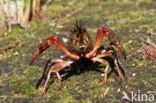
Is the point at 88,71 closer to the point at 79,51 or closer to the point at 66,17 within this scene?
the point at 79,51

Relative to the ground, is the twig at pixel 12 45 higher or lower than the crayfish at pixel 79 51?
lower

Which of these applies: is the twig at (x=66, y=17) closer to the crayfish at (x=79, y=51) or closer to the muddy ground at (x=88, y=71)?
the muddy ground at (x=88, y=71)

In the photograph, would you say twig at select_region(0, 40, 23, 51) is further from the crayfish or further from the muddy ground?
the crayfish

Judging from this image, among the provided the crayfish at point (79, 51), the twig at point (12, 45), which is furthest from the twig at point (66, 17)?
the crayfish at point (79, 51)

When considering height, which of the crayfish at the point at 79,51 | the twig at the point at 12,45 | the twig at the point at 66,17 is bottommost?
the twig at the point at 12,45

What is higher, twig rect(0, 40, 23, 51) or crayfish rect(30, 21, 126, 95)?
crayfish rect(30, 21, 126, 95)

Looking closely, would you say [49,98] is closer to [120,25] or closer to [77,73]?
[77,73]

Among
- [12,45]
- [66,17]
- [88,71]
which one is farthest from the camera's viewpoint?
[66,17]

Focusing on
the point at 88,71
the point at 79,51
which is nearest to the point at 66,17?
the point at 88,71

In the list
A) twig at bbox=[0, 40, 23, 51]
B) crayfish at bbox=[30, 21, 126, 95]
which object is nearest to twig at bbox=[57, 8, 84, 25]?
twig at bbox=[0, 40, 23, 51]
